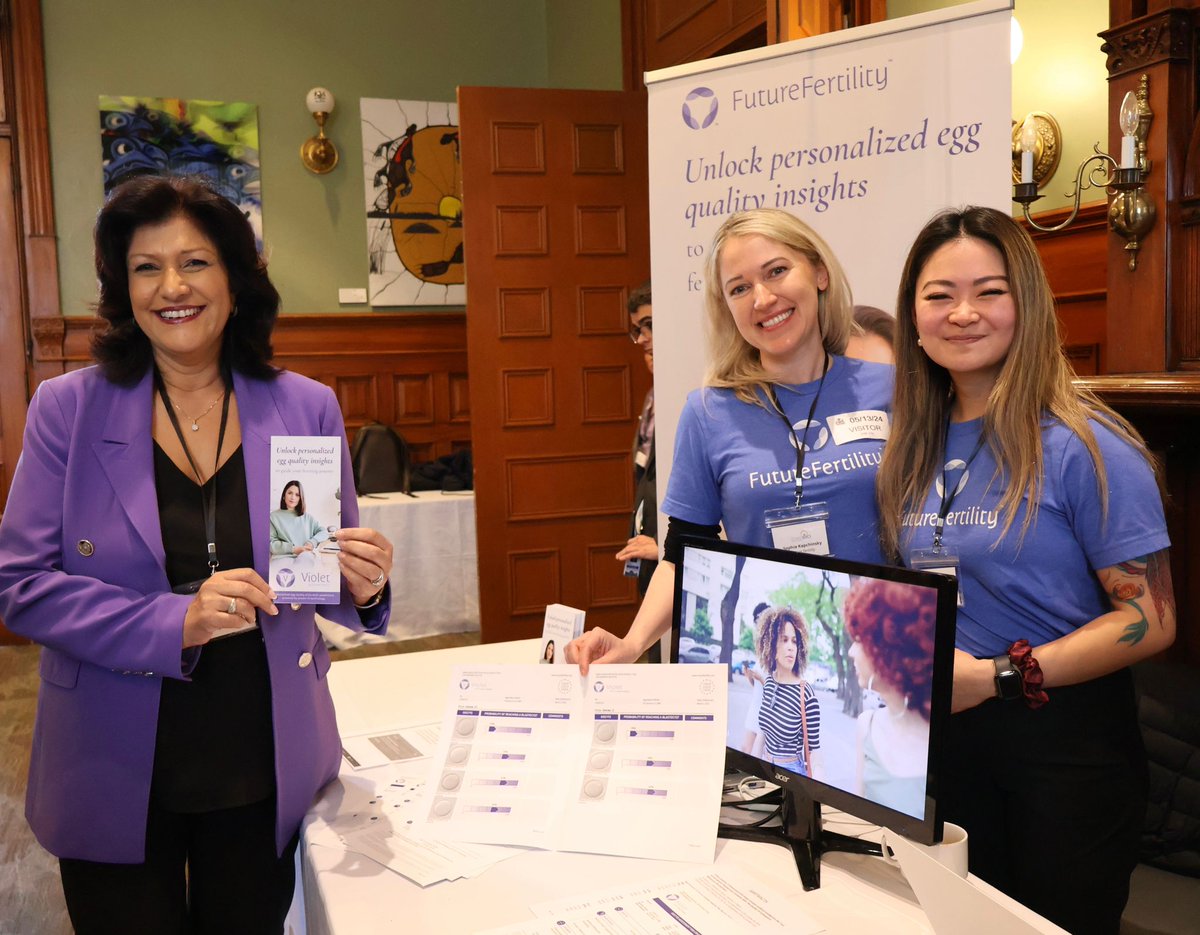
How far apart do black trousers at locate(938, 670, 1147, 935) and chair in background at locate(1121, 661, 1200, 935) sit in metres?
0.66

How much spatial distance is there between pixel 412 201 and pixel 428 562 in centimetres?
245

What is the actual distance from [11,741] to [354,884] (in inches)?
143

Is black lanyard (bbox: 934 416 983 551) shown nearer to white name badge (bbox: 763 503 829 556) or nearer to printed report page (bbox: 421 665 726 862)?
white name badge (bbox: 763 503 829 556)

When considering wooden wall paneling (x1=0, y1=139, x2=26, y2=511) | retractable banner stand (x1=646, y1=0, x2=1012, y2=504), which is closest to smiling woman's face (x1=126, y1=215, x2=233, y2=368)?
retractable banner stand (x1=646, y1=0, x2=1012, y2=504)

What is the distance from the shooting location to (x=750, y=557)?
1277mm

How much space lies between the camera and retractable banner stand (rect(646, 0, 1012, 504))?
2281mm

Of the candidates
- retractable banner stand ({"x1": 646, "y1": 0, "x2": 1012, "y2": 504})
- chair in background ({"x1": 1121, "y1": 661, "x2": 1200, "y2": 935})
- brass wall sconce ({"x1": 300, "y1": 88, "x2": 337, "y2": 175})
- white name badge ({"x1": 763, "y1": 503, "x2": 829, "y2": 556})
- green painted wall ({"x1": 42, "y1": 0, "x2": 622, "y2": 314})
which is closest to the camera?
white name badge ({"x1": 763, "y1": 503, "x2": 829, "y2": 556})

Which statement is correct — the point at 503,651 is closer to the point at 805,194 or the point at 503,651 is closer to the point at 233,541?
the point at 233,541

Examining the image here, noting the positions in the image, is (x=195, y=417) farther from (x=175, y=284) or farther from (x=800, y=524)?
(x=800, y=524)

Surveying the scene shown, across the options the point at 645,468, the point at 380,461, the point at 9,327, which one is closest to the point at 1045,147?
the point at 645,468

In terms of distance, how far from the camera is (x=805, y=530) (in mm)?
1655

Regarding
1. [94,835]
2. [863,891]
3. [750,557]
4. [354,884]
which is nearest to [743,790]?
[863,891]

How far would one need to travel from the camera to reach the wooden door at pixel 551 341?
4777 mm

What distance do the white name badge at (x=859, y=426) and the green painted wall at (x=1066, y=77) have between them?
2.14m
